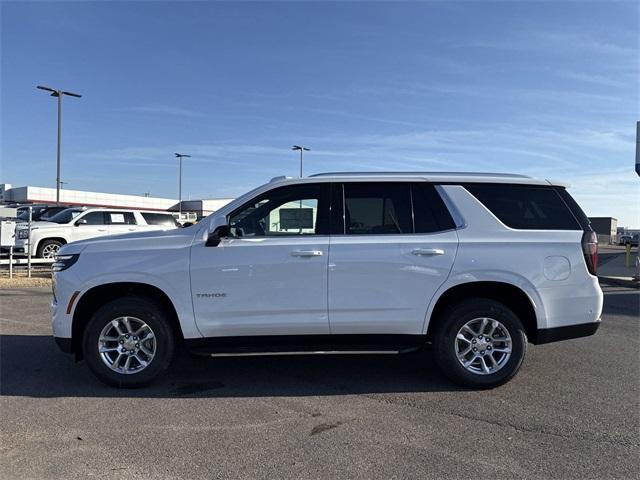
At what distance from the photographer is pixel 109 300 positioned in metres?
5.04

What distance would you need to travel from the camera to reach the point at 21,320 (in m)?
8.22

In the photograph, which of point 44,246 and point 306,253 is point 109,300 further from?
point 44,246

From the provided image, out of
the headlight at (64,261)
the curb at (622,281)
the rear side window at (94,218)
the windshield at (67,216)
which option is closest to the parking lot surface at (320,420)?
the headlight at (64,261)

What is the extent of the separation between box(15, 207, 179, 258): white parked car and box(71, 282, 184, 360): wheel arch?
34.7ft

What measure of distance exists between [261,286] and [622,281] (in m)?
13.5

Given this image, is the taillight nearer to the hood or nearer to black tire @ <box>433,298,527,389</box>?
black tire @ <box>433,298,527,389</box>

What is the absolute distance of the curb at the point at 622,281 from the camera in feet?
47.3

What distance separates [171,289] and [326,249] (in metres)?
1.46

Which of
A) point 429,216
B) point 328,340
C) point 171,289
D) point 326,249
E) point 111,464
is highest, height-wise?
point 429,216

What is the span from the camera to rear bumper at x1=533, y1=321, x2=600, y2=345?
4941 mm

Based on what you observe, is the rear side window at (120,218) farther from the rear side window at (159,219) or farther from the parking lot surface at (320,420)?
the parking lot surface at (320,420)

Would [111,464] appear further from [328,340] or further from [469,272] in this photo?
[469,272]

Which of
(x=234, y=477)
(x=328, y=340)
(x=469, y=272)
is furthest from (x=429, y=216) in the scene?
(x=234, y=477)

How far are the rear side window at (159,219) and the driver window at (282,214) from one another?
41.1 ft
